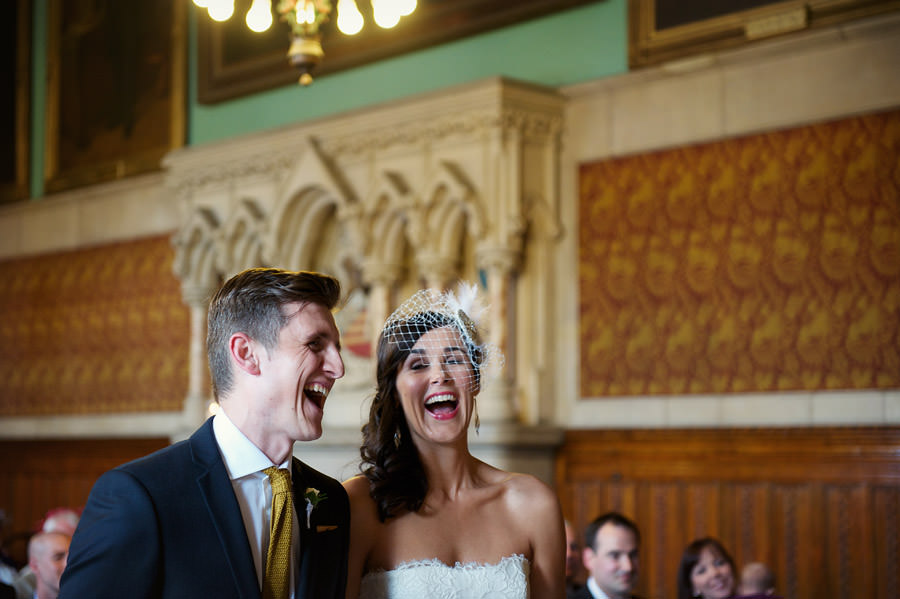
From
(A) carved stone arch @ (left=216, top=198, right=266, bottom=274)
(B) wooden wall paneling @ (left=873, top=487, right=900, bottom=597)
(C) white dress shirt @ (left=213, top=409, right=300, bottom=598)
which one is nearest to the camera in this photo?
(C) white dress shirt @ (left=213, top=409, right=300, bottom=598)

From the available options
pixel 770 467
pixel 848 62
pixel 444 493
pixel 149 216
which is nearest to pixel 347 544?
pixel 444 493

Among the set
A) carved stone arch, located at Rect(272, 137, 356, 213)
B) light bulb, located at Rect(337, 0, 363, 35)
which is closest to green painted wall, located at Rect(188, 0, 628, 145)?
carved stone arch, located at Rect(272, 137, 356, 213)

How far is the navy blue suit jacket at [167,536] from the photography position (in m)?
2.14

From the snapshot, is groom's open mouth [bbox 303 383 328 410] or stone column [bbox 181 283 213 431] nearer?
groom's open mouth [bbox 303 383 328 410]

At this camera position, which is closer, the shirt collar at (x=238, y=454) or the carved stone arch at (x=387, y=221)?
the shirt collar at (x=238, y=454)

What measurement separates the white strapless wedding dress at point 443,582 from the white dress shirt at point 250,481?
1.82 ft

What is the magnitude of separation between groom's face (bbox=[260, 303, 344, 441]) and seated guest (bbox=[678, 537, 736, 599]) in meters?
3.78

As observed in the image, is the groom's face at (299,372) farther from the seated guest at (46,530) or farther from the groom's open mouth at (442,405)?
the seated guest at (46,530)

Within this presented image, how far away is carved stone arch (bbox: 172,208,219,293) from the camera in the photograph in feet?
32.9

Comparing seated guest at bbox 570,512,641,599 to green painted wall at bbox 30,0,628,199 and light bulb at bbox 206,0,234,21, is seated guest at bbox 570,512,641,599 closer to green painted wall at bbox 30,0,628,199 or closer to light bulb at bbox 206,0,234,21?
light bulb at bbox 206,0,234,21

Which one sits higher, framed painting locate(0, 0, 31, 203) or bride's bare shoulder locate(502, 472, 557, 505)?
framed painting locate(0, 0, 31, 203)

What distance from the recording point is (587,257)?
26.9ft

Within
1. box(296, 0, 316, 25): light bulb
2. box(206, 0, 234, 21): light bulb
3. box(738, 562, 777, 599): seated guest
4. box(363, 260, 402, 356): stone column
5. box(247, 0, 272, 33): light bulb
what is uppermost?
box(247, 0, 272, 33): light bulb

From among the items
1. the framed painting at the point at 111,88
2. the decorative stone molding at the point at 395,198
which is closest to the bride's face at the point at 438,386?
the decorative stone molding at the point at 395,198
